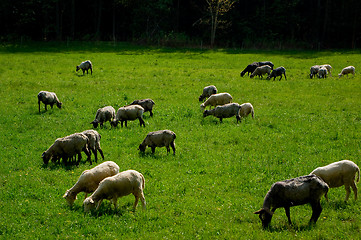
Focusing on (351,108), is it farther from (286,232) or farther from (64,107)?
(64,107)

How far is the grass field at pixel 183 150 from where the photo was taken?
11.8 meters

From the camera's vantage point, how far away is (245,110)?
24.9m

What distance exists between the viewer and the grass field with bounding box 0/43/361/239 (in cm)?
1181

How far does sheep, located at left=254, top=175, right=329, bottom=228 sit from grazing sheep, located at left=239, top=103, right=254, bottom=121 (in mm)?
13309

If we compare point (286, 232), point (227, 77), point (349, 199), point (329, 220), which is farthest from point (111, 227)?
point (227, 77)

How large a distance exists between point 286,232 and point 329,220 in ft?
5.75

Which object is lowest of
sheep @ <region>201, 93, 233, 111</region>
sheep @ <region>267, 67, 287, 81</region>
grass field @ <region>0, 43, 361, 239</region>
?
grass field @ <region>0, 43, 361, 239</region>

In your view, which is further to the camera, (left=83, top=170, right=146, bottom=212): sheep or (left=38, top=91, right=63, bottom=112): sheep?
(left=38, top=91, right=63, bottom=112): sheep

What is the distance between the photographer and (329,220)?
1185 cm

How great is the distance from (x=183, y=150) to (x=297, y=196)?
820cm

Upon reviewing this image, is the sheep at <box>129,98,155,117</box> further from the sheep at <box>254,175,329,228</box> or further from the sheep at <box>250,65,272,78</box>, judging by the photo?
the sheep at <box>250,65,272,78</box>

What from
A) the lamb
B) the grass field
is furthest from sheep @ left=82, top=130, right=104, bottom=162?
the lamb

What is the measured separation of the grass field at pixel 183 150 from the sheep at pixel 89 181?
1.43ft

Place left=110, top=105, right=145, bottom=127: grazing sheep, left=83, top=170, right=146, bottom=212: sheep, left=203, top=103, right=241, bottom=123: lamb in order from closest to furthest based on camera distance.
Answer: left=83, top=170, right=146, bottom=212: sheep, left=110, top=105, right=145, bottom=127: grazing sheep, left=203, top=103, right=241, bottom=123: lamb
